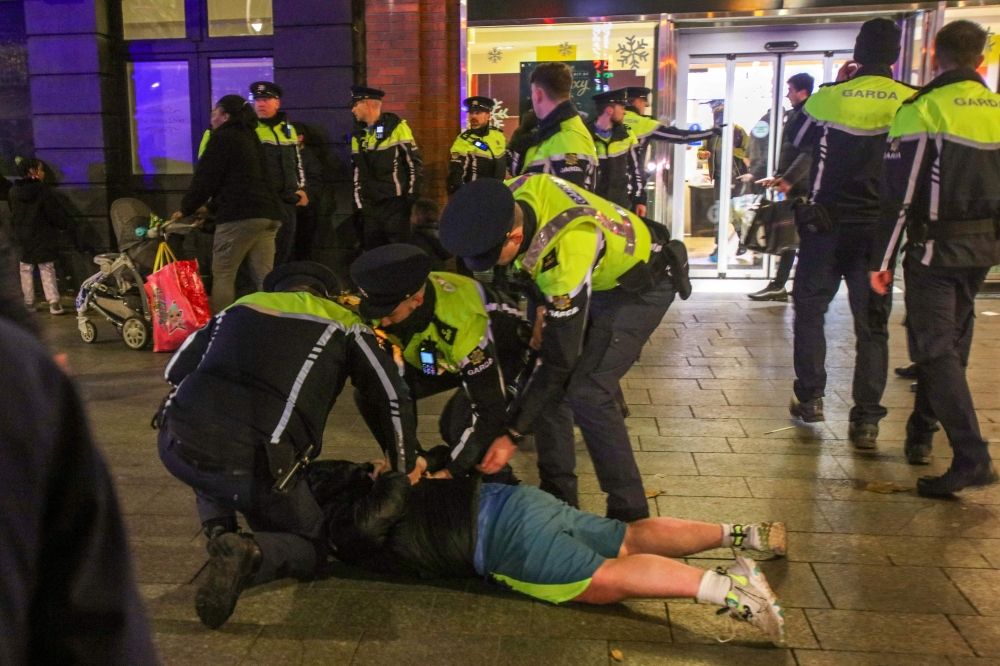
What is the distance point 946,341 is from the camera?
4562 mm

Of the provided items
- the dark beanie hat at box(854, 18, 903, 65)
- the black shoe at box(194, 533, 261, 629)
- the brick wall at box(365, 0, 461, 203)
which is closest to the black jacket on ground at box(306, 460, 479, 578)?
the black shoe at box(194, 533, 261, 629)

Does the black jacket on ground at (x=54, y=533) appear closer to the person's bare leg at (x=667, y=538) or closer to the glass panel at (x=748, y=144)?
the person's bare leg at (x=667, y=538)

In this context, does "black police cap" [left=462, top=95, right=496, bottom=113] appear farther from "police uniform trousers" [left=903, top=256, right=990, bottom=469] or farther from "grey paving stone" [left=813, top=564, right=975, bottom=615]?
"grey paving stone" [left=813, top=564, right=975, bottom=615]

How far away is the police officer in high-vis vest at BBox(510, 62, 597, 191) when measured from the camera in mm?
6430

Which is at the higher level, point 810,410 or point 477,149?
point 477,149

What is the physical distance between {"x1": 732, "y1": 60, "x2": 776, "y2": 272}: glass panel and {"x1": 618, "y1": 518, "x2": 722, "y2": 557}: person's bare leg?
7.53 m

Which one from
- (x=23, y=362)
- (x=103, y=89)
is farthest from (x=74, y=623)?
(x=103, y=89)

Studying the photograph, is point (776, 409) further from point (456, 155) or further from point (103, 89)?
point (103, 89)

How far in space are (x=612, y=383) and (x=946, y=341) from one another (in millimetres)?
1762

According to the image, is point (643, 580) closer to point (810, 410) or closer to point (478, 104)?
point (810, 410)

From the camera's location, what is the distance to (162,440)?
3559 millimetres

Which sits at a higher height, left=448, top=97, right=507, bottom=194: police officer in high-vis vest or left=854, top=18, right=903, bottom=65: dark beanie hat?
left=854, top=18, right=903, bottom=65: dark beanie hat

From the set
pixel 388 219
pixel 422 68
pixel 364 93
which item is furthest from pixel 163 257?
pixel 422 68

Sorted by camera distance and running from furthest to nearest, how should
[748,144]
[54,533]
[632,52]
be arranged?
[748,144], [632,52], [54,533]
